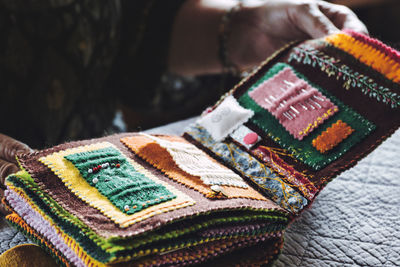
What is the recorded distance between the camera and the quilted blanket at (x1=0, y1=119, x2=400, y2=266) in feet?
1.45

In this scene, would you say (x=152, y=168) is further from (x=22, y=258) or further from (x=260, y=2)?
(x=260, y=2)

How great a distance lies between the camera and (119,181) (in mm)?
395

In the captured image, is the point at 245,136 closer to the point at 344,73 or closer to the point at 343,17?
the point at 344,73

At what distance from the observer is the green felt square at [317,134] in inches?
18.5

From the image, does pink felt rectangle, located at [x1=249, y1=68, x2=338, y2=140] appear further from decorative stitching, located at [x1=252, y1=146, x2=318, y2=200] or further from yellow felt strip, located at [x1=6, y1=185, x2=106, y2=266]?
yellow felt strip, located at [x1=6, y1=185, x2=106, y2=266]

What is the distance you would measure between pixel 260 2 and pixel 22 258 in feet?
2.03

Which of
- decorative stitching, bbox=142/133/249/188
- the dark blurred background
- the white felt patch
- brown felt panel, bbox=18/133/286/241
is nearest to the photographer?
brown felt panel, bbox=18/133/286/241

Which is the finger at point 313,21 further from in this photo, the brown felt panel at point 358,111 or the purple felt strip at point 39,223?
the purple felt strip at point 39,223

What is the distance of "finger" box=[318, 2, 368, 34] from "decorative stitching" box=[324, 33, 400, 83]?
4 cm

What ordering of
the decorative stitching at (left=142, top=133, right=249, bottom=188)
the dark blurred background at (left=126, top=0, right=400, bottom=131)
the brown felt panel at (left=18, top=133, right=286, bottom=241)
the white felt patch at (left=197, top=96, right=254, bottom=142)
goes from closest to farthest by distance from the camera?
the brown felt panel at (left=18, top=133, right=286, bottom=241) < the decorative stitching at (left=142, top=133, right=249, bottom=188) < the white felt patch at (left=197, top=96, right=254, bottom=142) < the dark blurred background at (left=126, top=0, right=400, bottom=131)

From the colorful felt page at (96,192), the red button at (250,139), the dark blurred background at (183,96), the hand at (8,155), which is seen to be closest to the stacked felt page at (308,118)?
the red button at (250,139)

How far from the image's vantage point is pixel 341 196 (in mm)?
549

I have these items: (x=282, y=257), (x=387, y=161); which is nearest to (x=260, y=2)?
(x=387, y=161)

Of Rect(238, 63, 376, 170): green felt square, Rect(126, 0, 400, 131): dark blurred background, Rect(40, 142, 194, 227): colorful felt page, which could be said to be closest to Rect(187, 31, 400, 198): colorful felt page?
Rect(238, 63, 376, 170): green felt square
